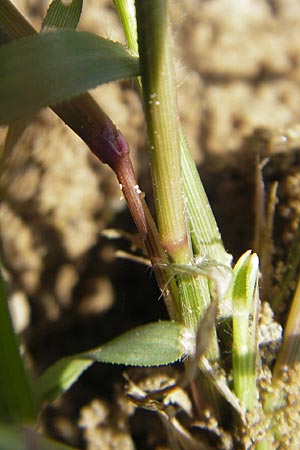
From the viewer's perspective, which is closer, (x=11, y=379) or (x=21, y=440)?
(x=21, y=440)

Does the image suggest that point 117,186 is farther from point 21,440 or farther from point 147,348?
point 21,440

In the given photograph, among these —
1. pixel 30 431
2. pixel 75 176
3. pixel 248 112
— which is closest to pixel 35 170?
pixel 75 176

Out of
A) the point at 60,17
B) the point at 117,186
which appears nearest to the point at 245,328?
the point at 60,17

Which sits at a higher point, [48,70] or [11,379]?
[48,70]

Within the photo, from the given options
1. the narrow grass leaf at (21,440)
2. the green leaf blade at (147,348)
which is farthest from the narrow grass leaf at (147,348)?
the narrow grass leaf at (21,440)

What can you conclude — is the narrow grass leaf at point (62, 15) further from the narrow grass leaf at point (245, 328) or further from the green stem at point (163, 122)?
the narrow grass leaf at point (245, 328)

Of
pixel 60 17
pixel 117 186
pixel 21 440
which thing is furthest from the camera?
pixel 117 186

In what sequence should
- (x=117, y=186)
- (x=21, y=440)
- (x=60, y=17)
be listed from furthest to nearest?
1. (x=117, y=186)
2. (x=60, y=17)
3. (x=21, y=440)
